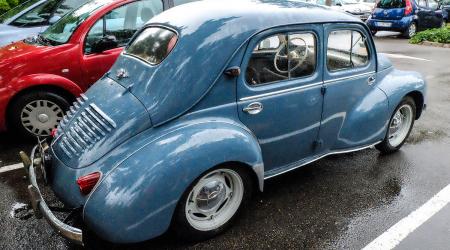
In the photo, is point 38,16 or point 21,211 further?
point 38,16

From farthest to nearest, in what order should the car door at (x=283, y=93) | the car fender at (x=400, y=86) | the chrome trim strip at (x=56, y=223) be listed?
the car fender at (x=400, y=86) < the car door at (x=283, y=93) < the chrome trim strip at (x=56, y=223)

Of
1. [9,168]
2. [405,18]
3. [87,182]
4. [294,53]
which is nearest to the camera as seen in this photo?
[87,182]

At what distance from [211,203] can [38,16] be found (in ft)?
17.4

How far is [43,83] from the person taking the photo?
460cm

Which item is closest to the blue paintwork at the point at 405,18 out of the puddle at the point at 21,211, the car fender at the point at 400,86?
the car fender at the point at 400,86

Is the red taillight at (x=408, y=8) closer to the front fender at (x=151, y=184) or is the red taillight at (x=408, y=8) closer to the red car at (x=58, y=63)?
the red car at (x=58, y=63)

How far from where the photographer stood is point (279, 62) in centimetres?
334

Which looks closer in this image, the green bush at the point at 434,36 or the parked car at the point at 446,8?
the green bush at the point at 434,36

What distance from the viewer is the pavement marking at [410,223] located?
3.03m

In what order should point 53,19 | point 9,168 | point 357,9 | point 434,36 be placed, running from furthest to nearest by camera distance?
point 357,9
point 434,36
point 53,19
point 9,168

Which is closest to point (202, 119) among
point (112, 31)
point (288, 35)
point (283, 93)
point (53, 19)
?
point (283, 93)

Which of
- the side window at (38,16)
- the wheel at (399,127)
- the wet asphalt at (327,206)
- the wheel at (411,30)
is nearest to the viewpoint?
the wet asphalt at (327,206)

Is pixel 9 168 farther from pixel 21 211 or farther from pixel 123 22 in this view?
pixel 123 22

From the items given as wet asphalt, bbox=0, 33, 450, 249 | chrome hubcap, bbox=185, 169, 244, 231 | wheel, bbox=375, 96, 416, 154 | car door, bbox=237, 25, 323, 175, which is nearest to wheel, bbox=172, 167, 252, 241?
chrome hubcap, bbox=185, 169, 244, 231
